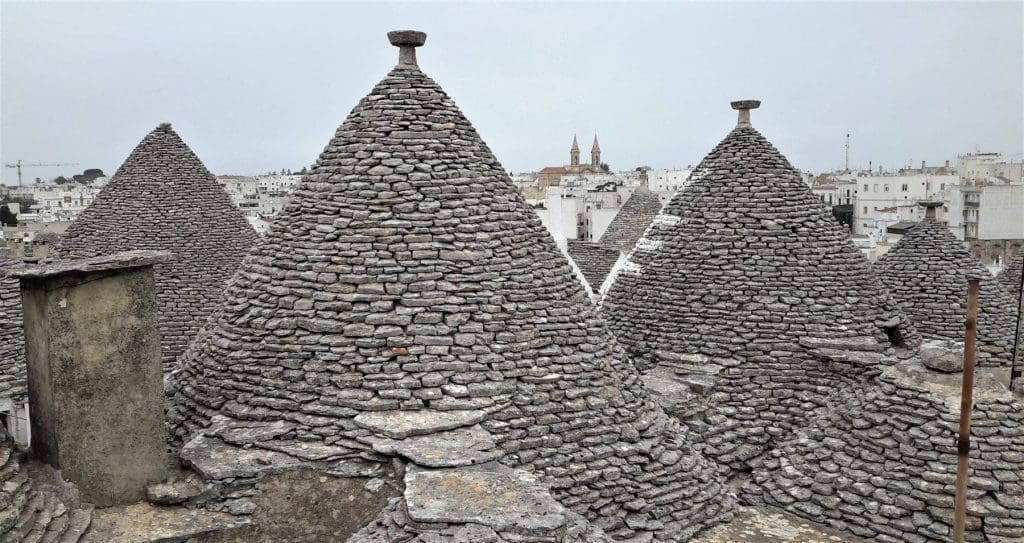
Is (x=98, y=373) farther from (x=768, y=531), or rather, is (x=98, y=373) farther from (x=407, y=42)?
(x=768, y=531)

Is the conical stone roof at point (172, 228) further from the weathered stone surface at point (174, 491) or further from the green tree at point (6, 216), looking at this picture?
the green tree at point (6, 216)

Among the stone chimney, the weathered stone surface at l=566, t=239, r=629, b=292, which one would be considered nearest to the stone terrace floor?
the stone chimney

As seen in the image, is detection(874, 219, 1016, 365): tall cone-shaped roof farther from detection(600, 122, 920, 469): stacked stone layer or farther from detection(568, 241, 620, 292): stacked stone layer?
detection(568, 241, 620, 292): stacked stone layer

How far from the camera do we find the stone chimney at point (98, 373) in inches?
230

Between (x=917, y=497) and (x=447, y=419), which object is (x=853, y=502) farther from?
(x=447, y=419)

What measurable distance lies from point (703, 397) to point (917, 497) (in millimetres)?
2483

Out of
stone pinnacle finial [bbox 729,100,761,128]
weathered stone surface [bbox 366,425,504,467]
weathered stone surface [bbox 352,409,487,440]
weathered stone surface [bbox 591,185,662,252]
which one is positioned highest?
stone pinnacle finial [bbox 729,100,761,128]

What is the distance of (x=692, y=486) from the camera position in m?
7.54

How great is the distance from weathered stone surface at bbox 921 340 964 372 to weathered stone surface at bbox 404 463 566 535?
4957 mm

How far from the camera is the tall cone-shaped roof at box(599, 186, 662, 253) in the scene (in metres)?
22.0

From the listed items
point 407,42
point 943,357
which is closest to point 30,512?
point 407,42

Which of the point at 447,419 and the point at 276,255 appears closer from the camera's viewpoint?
the point at 447,419

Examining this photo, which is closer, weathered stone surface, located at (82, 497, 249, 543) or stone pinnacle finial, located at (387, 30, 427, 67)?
weathered stone surface, located at (82, 497, 249, 543)

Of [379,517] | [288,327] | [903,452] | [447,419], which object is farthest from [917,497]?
[288,327]
